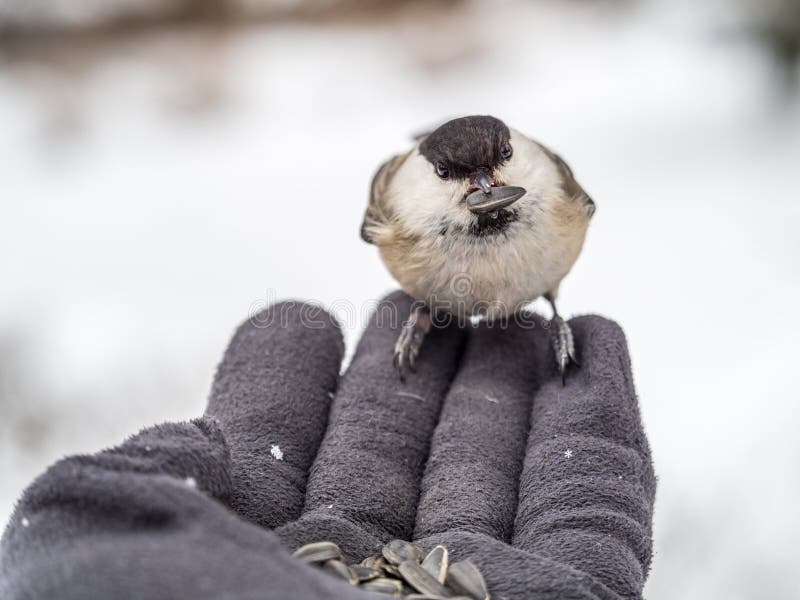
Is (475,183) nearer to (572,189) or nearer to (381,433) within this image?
(572,189)

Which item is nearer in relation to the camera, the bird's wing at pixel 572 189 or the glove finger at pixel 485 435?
the glove finger at pixel 485 435

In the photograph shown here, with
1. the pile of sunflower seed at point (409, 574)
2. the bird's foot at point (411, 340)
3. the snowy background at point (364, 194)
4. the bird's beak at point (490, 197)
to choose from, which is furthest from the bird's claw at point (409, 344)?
the snowy background at point (364, 194)

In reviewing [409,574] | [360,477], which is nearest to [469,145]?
[360,477]

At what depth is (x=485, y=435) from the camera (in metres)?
1.73

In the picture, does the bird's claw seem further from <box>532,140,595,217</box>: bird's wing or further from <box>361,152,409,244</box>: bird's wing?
<box>532,140,595,217</box>: bird's wing

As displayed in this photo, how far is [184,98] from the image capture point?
15.0 ft

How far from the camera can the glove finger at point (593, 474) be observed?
138cm

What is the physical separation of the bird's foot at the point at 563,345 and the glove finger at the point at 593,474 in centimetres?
2

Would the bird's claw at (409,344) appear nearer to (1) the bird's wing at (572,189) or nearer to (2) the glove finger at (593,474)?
(2) the glove finger at (593,474)

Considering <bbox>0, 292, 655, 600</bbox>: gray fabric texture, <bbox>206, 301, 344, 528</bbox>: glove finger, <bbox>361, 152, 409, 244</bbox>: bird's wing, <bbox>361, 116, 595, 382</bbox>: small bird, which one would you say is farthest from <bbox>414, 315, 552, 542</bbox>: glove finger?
<bbox>361, 152, 409, 244</bbox>: bird's wing

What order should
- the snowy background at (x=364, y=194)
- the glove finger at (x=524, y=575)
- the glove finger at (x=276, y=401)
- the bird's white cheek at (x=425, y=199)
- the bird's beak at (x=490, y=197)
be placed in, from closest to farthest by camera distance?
the glove finger at (x=524, y=575) → the glove finger at (x=276, y=401) → the bird's beak at (x=490, y=197) → the bird's white cheek at (x=425, y=199) → the snowy background at (x=364, y=194)

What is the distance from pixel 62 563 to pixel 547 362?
118 centimetres

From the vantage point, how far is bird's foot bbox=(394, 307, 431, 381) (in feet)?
6.32

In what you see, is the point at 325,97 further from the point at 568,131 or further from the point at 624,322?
the point at 624,322
